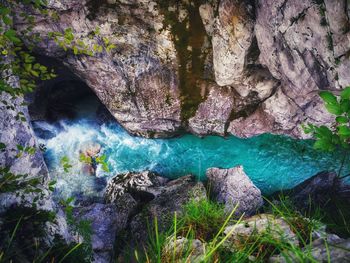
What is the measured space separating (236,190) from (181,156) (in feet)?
11.3

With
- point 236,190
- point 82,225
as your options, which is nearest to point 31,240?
point 82,225

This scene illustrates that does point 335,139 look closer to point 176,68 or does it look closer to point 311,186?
point 311,186

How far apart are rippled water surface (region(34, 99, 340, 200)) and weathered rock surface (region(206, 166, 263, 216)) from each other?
162cm

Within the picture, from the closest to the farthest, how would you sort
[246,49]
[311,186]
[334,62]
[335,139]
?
[335,139] < [334,62] < [311,186] < [246,49]

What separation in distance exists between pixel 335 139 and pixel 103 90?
939 centimetres

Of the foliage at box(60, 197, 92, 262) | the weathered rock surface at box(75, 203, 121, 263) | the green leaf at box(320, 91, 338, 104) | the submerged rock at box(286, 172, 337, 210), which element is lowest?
the weathered rock surface at box(75, 203, 121, 263)

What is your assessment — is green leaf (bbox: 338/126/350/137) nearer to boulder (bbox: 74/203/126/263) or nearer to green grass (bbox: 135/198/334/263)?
green grass (bbox: 135/198/334/263)

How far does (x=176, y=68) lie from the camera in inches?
380

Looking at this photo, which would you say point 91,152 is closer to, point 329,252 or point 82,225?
point 82,225

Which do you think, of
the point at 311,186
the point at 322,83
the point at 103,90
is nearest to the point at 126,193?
the point at 103,90

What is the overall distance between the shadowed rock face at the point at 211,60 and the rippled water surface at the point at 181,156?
1.69 ft

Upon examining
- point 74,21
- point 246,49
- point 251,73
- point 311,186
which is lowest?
point 311,186

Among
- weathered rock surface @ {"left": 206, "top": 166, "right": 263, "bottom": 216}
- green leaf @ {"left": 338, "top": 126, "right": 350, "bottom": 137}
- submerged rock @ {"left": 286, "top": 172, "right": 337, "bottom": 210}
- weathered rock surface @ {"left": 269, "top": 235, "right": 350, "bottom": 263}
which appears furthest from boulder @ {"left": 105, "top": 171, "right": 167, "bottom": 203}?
green leaf @ {"left": 338, "top": 126, "right": 350, "bottom": 137}

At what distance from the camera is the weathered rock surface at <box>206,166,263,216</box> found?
7930 millimetres
